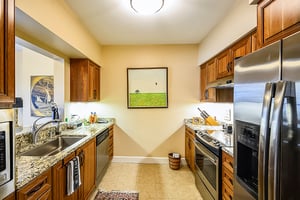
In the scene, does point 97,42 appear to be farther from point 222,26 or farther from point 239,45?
point 239,45

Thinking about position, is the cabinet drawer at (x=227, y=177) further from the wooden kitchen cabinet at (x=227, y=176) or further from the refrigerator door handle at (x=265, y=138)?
the refrigerator door handle at (x=265, y=138)

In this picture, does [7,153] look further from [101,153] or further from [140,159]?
[140,159]

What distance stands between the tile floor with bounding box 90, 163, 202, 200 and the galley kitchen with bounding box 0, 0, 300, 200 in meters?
0.02

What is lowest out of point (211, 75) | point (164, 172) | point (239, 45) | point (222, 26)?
point (164, 172)

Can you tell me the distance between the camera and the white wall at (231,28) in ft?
7.05

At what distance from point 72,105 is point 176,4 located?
2665mm

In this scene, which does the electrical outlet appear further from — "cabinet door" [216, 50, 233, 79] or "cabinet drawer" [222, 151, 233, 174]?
"cabinet drawer" [222, 151, 233, 174]

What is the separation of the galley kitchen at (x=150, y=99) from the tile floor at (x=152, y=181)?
2 centimetres

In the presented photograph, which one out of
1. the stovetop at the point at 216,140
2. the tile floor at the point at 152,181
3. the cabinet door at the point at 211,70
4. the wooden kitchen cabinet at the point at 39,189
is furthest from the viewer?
the cabinet door at the point at 211,70

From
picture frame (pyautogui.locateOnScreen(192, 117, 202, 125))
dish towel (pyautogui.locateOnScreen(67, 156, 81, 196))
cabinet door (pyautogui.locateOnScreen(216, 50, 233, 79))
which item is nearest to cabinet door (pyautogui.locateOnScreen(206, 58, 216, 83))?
cabinet door (pyautogui.locateOnScreen(216, 50, 233, 79))

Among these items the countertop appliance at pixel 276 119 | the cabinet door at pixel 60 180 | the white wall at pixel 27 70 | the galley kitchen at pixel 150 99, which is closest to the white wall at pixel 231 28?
the galley kitchen at pixel 150 99

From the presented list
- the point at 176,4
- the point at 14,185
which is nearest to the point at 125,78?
the point at 176,4

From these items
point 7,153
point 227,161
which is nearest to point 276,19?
point 227,161

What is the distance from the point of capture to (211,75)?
12.1 feet
